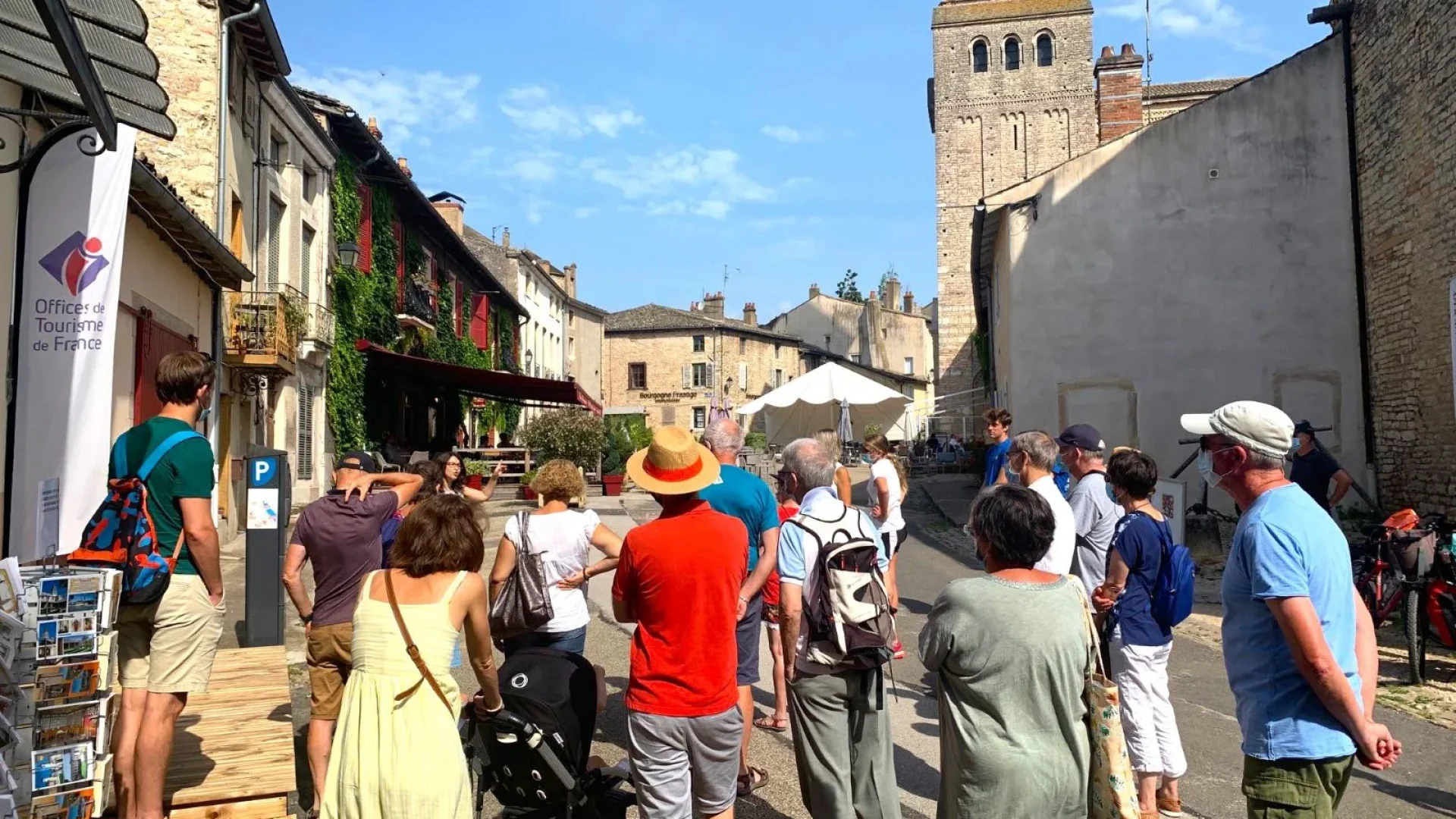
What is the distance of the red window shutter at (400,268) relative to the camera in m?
21.8

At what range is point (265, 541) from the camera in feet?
22.2

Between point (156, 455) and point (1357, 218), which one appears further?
point (1357, 218)

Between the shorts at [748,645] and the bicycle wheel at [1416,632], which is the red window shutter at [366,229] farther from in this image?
the bicycle wheel at [1416,632]

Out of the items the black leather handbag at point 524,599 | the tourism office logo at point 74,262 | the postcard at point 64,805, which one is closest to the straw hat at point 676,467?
the black leather handbag at point 524,599

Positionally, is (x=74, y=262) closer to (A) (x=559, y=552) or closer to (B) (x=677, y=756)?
(A) (x=559, y=552)

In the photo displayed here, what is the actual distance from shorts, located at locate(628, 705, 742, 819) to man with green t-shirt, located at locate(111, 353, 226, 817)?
163 centimetres

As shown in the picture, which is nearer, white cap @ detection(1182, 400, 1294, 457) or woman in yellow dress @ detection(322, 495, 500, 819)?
white cap @ detection(1182, 400, 1294, 457)

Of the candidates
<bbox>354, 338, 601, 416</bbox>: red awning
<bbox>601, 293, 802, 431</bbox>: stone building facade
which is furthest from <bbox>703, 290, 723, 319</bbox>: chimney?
<bbox>354, 338, 601, 416</bbox>: red awning

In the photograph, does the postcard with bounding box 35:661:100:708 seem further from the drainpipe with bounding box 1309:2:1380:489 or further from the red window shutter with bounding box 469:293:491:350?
the red window shutter with bounding box 469:293:491:350

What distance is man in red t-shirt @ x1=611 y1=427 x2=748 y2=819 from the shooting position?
10.6 feet

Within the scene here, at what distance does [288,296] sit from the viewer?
595 inches

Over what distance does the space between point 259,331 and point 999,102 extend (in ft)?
122

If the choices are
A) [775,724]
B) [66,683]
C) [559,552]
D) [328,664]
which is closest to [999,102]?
[775,724]

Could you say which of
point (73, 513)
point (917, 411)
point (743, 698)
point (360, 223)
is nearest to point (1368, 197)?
point (743, 698)
